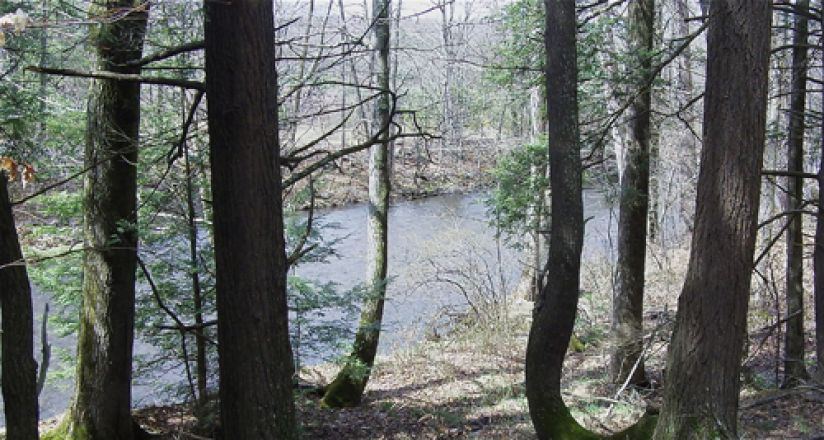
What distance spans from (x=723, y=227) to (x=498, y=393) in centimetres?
556

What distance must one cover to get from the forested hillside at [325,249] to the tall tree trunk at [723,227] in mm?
15

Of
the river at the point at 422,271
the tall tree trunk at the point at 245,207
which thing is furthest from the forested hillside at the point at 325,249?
the river at the point at 422,271

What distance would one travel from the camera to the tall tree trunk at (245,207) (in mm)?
4410

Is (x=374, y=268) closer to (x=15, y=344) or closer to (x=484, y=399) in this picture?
(x=484, y=399)

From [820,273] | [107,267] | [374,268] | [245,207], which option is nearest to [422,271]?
[374,268]

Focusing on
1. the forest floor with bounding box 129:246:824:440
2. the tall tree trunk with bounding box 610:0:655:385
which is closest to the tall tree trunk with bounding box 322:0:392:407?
the forest floor with bounding box 129:246:824:440

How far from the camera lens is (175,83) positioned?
4832mm

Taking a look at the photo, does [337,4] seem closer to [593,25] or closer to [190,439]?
[593,25]

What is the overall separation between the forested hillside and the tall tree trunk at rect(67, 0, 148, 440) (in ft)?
0.07

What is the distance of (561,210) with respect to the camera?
576cm

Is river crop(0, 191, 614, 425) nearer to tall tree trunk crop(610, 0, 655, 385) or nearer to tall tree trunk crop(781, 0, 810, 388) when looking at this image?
tall tree trunk crop(610, 0, 655, 385)

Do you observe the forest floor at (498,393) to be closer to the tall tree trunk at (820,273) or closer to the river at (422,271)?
the tall tree trunk at (820,273)

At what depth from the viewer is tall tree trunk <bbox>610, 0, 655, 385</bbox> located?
29.3ft

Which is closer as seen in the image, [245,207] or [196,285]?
[245,207]
